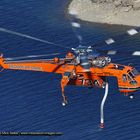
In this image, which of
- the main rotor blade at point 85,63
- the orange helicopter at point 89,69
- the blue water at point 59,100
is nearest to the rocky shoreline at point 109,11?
the blue water at point 59,100

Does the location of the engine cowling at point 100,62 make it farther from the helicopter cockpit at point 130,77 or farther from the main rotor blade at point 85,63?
the helicopter cockpit at point 130,77

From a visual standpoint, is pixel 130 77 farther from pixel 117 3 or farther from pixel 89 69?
pixel 117 3

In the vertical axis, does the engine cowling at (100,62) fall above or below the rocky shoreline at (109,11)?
below

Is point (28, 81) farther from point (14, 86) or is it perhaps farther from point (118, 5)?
point (118, 5)

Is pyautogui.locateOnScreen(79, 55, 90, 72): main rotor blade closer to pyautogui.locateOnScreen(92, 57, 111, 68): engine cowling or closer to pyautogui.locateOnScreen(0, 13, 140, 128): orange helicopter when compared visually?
pyautogui.locateOnScreen(0, 13, 140, 128): orange helicopter

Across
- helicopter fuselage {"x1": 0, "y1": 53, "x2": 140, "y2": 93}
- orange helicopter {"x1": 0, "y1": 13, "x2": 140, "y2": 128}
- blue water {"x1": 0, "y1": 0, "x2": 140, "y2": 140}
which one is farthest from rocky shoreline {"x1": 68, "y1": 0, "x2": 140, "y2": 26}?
orange helicopter {"x1": 0, "y1": 13, "x2": 140, "y2": 128}
